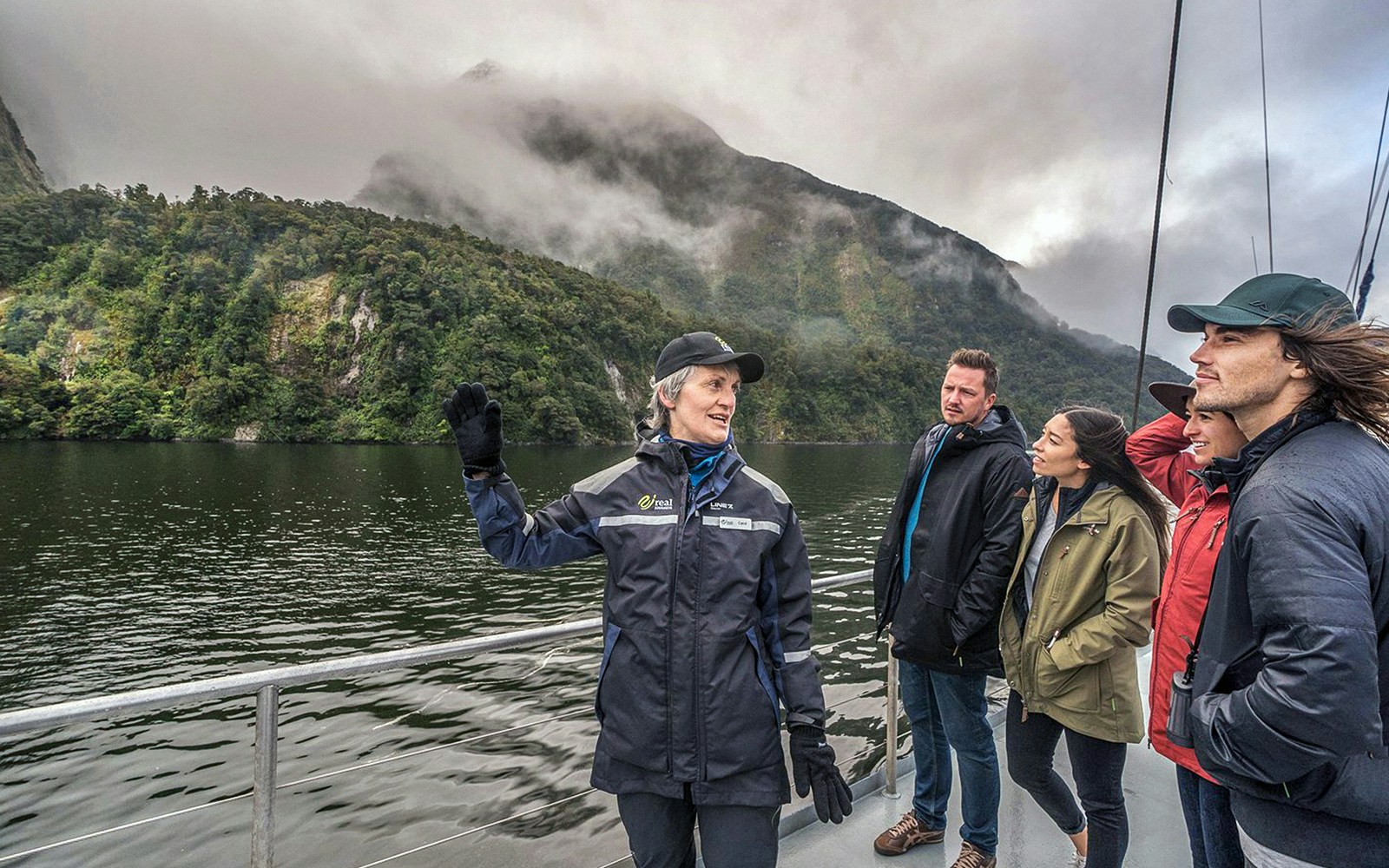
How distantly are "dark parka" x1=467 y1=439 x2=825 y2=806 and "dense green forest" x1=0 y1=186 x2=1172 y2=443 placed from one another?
65782 millimetres

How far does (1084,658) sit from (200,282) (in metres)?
94.5

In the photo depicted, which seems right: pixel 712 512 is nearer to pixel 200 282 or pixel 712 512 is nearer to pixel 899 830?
pixel 899 830

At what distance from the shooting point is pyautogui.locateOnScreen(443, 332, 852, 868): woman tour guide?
161cm

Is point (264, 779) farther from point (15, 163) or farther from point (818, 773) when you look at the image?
point (15, 163)

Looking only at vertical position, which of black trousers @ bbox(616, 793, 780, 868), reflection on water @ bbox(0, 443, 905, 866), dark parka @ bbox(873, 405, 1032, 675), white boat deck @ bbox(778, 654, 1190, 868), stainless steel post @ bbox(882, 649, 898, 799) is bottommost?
reflection on water @ bbox(0, 443, 905, 866)

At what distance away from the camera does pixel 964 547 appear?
241cm

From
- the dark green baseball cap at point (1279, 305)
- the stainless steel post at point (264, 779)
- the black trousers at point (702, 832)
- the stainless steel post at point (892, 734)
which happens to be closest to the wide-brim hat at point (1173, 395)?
the dark green baseball cap at point (1279, 305)

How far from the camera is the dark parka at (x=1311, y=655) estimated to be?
1.01 m

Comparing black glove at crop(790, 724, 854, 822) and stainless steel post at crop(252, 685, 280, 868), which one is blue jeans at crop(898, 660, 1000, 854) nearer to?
black glove at crop(790, 724, 854, 822)

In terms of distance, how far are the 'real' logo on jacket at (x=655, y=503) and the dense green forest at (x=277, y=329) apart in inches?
2595

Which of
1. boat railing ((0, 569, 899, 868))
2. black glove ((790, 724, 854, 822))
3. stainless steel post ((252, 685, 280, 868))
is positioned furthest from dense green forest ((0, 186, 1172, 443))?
stainless steel post ((252, 685, 280, 868))

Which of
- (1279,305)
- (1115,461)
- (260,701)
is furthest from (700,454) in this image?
(1115,461)

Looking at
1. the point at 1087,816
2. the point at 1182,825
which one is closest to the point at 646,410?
the point at 1087,816

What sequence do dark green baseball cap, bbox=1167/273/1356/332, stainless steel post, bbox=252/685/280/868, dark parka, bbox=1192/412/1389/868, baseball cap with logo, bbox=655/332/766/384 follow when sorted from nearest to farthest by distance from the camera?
dark parka, bbox=1192/412/1389/868, dark green baseball cap, bbox=1167/273/1356/332, stainless steel post, bbox=252/685/280/868, baseball cap with logo, bbox=655/332/766/384
